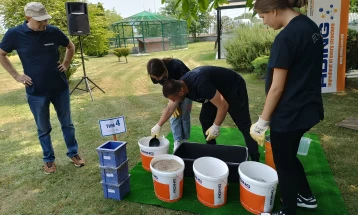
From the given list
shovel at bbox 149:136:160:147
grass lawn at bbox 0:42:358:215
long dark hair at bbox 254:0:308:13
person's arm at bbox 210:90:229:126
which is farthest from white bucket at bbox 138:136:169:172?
long dark hair at bbox 254:0:308:13

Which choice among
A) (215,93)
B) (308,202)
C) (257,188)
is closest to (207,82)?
(215,93)

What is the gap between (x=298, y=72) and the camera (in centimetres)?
136

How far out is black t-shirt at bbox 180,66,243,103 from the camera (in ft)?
6.39

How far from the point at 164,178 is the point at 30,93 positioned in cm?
148

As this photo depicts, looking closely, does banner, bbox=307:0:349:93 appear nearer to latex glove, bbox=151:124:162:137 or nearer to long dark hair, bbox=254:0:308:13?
latex glove, bbox=151:124:162:137

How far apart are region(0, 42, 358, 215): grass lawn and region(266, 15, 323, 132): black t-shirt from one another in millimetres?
1036

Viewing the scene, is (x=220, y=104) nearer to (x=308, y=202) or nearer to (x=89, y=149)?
(x=308, y=202)

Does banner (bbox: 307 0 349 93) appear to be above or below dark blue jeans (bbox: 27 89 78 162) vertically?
above

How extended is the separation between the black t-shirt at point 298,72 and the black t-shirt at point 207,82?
538 millimetres

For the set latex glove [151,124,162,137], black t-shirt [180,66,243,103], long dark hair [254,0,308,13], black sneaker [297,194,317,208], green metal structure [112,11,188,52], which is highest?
green metal structure [112,11,188,52]

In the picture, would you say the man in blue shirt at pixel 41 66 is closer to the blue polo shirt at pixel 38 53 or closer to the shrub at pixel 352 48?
the blue polo shirt at pixel 38 53

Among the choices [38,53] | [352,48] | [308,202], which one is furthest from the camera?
[352,48]

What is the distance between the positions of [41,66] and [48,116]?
0.48 meters

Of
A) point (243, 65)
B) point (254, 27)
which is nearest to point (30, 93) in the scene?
point (243, 65)
